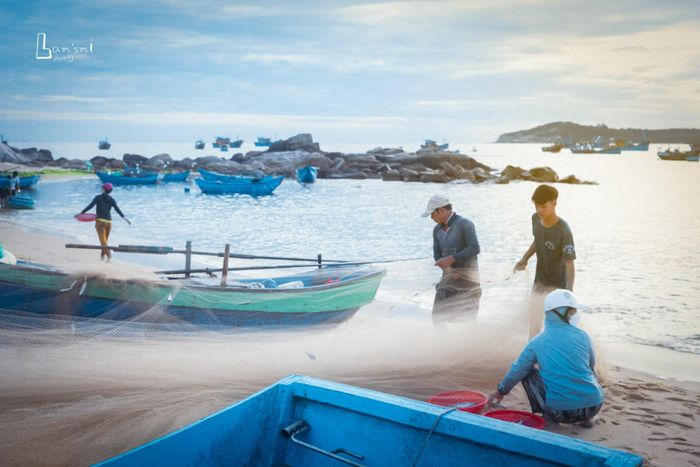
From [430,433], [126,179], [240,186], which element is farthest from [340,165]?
[430,433]

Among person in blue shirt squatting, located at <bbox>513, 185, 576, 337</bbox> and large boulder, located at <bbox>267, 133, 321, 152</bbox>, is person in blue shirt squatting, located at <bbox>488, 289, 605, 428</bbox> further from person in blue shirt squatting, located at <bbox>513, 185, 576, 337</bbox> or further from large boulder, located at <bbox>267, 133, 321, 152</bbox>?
large boulder, located at <bbox>267, 133, 321, 152</bbox>

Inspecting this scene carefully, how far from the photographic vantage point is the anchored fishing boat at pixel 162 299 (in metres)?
6.38

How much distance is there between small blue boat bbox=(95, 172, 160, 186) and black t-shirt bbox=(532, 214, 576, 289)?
1705 inches

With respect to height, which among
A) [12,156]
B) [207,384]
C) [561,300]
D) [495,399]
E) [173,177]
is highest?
[12,156]

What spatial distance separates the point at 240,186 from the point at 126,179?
9.45 meters

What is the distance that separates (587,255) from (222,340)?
16455 mm

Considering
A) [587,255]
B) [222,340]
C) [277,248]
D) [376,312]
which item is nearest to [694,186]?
[587,255]

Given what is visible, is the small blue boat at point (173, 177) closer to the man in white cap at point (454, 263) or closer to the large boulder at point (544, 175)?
the large boulder at point (544, 175)

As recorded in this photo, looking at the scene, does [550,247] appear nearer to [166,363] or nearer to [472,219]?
[166,363]

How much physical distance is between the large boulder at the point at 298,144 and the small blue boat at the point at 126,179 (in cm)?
2473

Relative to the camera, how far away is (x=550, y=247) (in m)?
5.27

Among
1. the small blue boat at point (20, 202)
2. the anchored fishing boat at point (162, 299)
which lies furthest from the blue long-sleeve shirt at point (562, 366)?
the small blue boat at point (20, 202)

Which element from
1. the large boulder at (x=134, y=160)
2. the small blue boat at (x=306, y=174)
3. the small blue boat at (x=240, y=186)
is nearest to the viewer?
the small blue boat at (x=240, y=186)

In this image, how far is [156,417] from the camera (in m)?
4.30
